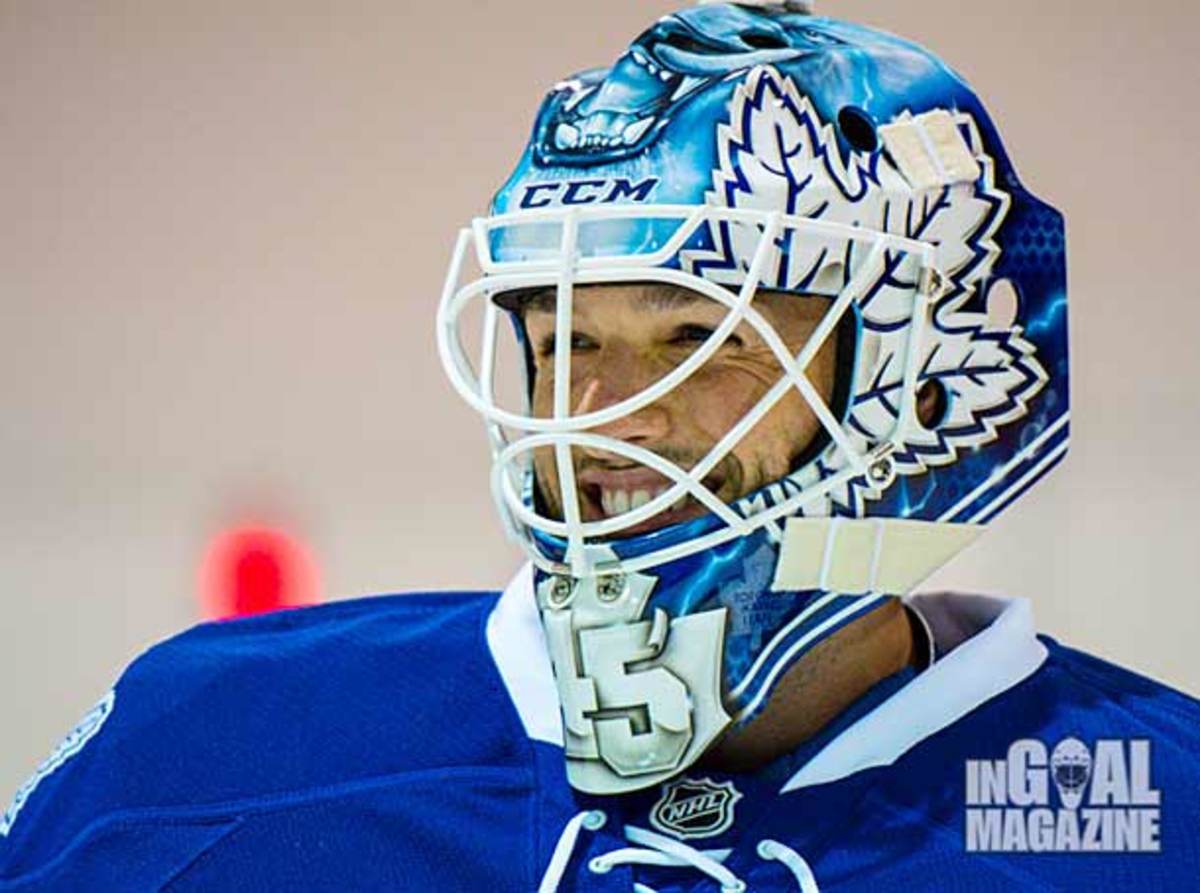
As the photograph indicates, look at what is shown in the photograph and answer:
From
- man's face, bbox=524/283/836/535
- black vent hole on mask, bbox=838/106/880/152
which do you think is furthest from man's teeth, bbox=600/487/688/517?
black vent hole on mask, bbox=838/106/880/152

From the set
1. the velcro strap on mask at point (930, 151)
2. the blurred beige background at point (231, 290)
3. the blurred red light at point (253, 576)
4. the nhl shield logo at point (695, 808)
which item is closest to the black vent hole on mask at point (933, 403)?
the velcro strap on mask at point (930, 151)

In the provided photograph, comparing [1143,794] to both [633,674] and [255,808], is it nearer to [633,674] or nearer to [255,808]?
[633,674]

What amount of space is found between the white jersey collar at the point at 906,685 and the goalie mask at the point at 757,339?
5 cm

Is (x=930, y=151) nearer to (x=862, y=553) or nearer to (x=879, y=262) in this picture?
(x=879, y=262)

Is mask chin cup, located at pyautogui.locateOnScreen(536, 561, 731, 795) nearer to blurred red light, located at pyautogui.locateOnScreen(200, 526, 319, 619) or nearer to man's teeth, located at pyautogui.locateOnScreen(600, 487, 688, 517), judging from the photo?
man's teeth, located at pyautogui.locateOnScreen(600, 487, 688, 517)

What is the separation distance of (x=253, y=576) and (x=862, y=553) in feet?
2.96

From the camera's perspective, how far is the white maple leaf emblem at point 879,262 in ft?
4.65

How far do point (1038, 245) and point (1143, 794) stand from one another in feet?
1.09

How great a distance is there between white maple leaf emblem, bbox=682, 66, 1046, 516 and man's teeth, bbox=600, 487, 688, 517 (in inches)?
2.0

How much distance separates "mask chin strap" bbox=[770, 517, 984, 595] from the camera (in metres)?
1.43

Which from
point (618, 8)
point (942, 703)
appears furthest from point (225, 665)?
point (618, 8)

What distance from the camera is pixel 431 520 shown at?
219 cm

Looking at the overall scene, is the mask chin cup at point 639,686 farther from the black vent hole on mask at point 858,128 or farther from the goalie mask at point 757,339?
the black vent hole on mask at point 858,128

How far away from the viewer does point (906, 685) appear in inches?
57.6
